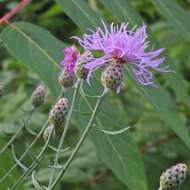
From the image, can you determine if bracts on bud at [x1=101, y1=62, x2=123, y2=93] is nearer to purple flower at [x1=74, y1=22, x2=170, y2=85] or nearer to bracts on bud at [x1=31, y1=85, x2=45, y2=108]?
purple flower at [x1=74, y1=22, x2=170, y2=85]

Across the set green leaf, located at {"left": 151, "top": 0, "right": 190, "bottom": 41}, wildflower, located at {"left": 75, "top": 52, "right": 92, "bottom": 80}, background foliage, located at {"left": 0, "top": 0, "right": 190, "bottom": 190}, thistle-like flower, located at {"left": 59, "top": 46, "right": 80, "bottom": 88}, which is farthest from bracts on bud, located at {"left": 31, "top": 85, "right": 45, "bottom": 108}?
green leaf, located at {"left": 151, "top": 0, "right": 190, "bottom": 41}

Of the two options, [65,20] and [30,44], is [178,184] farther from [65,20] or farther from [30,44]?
[65,20]

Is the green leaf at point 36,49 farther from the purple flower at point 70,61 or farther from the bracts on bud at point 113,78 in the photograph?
the bracts on bud at point 113,78

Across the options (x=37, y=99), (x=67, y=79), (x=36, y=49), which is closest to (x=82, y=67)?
(x=67, y=79)

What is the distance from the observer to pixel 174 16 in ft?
5.61

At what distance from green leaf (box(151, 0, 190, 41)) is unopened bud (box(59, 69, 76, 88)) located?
37cm

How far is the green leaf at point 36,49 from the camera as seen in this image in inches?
63.5

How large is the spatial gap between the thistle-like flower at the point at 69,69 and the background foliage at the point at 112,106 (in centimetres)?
11

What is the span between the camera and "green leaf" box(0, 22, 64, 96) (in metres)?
1.61

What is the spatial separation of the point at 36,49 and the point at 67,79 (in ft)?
0.97

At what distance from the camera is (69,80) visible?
1.41m

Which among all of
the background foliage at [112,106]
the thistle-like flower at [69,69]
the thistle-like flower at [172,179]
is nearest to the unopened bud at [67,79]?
the thistle-like flower at [69,69]

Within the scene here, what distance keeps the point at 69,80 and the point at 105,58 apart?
0.48 ft

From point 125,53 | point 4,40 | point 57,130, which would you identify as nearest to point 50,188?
point 57,130
